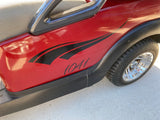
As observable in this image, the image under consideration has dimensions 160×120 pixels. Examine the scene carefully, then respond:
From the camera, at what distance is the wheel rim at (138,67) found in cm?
157

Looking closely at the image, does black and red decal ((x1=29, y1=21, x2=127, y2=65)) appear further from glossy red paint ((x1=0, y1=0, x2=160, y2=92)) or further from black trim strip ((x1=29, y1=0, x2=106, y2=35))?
black trim strip ((x1=29, y1=0, x2=106, y2=35))

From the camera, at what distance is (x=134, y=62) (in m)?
1.58

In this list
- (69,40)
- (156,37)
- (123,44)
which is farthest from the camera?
(156,37)

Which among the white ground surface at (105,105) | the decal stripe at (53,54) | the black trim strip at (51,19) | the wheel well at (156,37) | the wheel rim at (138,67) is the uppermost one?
the black trim strip at (51,19)

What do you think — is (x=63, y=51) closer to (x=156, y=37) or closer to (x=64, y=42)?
(x=64, y=42)

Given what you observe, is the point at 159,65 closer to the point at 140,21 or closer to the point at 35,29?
the point at 140,21

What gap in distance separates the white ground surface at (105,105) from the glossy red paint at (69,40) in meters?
0.51

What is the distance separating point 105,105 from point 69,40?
0.86 meters

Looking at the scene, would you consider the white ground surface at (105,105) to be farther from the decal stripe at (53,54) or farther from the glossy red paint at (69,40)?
the decal stripe at (53,54)

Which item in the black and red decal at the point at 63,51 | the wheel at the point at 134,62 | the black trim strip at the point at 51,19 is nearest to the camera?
the black trim strip at the point at 51,19

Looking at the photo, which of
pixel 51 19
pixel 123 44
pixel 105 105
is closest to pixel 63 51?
pixel 51 19

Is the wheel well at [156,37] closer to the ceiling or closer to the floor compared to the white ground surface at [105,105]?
closer to the ceiling

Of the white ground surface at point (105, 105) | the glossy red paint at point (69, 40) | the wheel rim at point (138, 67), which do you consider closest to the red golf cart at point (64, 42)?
the glossy red paint at point (69, 40)

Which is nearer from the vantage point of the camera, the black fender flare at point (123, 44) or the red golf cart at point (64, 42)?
the red golf cart at point (64, 42)
